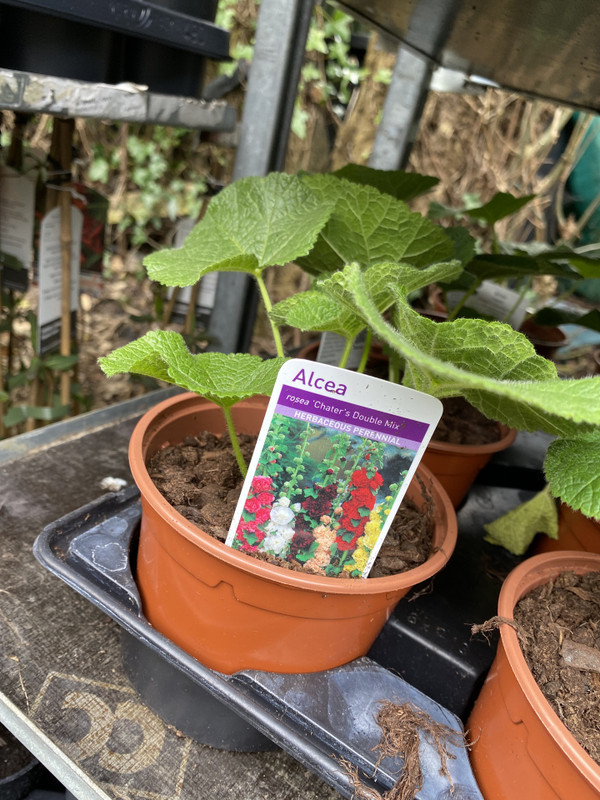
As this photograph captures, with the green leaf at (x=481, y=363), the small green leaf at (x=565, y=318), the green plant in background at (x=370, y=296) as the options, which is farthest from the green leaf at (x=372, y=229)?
the small green leaf at (x=565, y=318)

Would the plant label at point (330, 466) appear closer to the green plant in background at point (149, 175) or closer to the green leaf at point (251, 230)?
the green leaf at point (251, 230)

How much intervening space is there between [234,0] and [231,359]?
2.19m

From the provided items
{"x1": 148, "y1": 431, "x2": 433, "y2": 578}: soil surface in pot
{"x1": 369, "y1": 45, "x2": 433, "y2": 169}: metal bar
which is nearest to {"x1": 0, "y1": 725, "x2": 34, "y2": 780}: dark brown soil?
{"x1": 148, "y1": 431, "x2": 433, "y2": 578}: soil surface in pot

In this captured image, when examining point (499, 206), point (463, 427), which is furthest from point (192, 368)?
point (499, 206)

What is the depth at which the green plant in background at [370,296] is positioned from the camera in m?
0.44

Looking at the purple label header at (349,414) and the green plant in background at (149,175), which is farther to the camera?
the green plant in background at (149,175)

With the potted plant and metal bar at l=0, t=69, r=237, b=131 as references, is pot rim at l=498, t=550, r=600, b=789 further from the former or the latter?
metal bar at l=0, t=69, r=237, b=131

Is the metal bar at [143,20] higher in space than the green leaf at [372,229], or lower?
higher

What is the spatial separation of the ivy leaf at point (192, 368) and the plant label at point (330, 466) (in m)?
0.05

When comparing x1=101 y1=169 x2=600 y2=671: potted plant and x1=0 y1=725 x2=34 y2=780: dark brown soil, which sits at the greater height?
x1=101 y1=169 x2=600 y2=671: potted plant

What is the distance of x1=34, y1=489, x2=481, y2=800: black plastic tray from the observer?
537 millimetres

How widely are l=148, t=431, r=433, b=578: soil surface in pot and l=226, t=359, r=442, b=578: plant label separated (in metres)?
0.03

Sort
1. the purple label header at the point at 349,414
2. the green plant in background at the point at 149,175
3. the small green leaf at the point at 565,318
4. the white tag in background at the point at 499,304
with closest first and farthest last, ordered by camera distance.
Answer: the purple label header at the point at 349,414
the small green leaf at the point at 565,318
the white tag in background at the point at 499,304
the green plant in background at the point at 149,175

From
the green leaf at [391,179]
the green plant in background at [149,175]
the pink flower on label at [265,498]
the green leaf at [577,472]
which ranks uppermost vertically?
the green leaf at [391,179]
